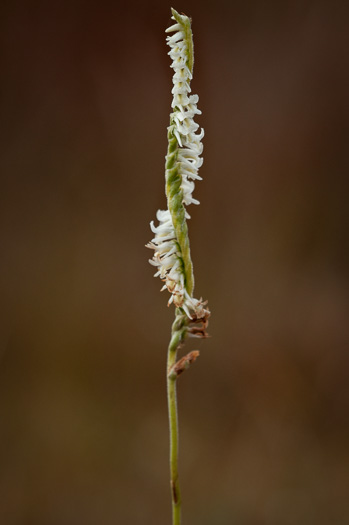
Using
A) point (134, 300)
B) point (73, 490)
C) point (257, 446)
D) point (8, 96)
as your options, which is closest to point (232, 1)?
point (8, 96)

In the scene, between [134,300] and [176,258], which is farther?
[134,300]

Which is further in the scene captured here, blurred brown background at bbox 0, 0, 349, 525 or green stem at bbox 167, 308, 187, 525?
blurred brown background at bbox 0, 0, 349, 525

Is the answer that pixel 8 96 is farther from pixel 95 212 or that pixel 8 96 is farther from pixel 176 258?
pixel 176 258

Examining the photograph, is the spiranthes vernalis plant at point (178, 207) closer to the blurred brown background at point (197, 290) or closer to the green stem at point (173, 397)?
the green stem at point (173, 397)

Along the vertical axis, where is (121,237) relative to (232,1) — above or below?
below

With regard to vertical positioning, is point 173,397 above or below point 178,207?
below

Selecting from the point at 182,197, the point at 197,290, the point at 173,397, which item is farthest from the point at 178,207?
the point at 197,290

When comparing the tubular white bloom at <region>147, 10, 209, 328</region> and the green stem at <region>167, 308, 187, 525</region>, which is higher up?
the tubular white bloom at <region>147, 10, 209, 328</region>

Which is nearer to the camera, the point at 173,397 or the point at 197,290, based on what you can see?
the point at 173,397

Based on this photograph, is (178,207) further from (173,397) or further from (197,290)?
(197,290)

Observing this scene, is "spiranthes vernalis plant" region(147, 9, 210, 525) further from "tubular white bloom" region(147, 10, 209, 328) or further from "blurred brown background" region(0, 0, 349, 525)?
"blurred brown background" region(0, 0, 349, 525)

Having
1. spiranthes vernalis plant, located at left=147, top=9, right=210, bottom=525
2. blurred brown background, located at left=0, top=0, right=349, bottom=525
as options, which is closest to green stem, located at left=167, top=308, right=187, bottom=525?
spiranthes vernalis plant, located at left=147, top=9, right=210, bottom=525
